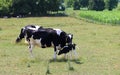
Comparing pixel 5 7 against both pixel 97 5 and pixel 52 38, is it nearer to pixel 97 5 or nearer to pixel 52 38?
pixel 97 5

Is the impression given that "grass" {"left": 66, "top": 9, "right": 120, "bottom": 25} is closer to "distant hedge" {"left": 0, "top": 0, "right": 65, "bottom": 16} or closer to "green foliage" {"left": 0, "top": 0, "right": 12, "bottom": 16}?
"distant hedge" {"left": 0, "top": 0, "right": 65, "bottom": 16}

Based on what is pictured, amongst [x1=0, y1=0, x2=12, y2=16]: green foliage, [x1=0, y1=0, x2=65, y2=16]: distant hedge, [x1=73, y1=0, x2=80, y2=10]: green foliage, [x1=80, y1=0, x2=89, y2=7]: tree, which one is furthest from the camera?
[x1=80, y1=0, x2=89, y2=7]: tree

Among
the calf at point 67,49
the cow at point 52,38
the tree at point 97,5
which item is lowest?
the tree at point 97,5

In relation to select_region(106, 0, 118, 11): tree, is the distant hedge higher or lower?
higher

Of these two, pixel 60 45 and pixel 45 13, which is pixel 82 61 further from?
pixel 45 13

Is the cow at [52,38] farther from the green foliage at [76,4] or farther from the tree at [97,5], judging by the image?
the green foliage at [76,4]

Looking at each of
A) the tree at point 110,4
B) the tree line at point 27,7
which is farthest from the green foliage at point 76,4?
Answer: the tree line at point 27,7

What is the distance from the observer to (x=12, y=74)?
52.0 feet

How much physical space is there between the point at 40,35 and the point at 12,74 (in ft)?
15.8

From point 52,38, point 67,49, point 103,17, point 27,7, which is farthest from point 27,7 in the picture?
point 67,49

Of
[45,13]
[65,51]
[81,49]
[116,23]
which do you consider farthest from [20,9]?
[65,51]

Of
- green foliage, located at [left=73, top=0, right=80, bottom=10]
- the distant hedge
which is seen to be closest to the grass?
the distant hedge

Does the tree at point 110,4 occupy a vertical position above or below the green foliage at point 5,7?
below

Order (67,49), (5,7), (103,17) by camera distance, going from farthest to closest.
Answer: (5,7) → (103,17) → (67,49)
